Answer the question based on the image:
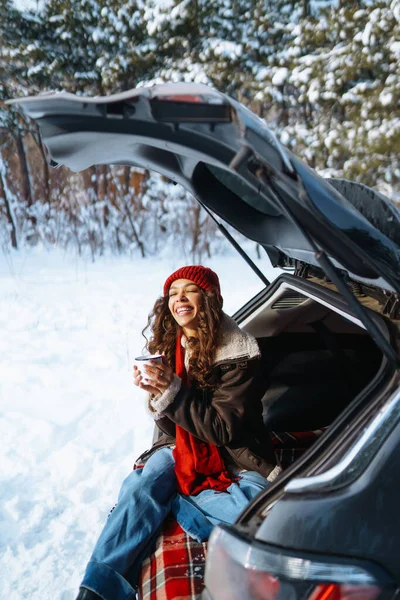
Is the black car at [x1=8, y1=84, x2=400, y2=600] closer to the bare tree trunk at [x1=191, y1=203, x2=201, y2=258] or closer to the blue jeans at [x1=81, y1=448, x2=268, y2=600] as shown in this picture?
the blue jeans at [x1=81, y1=448, x2=268, y2=600]

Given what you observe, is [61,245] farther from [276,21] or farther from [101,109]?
[101,109]

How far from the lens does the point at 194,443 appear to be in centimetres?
223

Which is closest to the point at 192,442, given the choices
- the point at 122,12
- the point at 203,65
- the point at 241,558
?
the point at 241,558

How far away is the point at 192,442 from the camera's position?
2.23m

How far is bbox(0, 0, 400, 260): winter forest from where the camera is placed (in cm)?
1021

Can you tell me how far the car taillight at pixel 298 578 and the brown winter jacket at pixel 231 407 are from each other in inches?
34.1

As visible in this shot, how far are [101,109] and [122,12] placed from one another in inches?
527

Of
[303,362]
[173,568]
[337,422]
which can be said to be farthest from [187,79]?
[337,422]

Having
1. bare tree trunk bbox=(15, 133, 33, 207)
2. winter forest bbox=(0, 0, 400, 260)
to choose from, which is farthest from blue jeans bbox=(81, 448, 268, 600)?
bare tree trunk bbox=(15, 133, 33, 207)

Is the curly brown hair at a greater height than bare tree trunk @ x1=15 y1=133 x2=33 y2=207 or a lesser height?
lesser

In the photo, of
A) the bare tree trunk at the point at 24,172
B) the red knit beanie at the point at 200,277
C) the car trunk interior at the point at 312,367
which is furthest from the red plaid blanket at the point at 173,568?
the bare tree trunk at the point at 24,172

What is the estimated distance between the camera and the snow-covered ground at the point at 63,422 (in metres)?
2.90

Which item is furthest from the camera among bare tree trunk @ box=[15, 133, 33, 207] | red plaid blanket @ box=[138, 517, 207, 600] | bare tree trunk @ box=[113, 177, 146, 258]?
bare tree trunk @ box=[15, 133, 33, 207]

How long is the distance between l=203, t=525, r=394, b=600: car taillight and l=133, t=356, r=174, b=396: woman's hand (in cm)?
88
